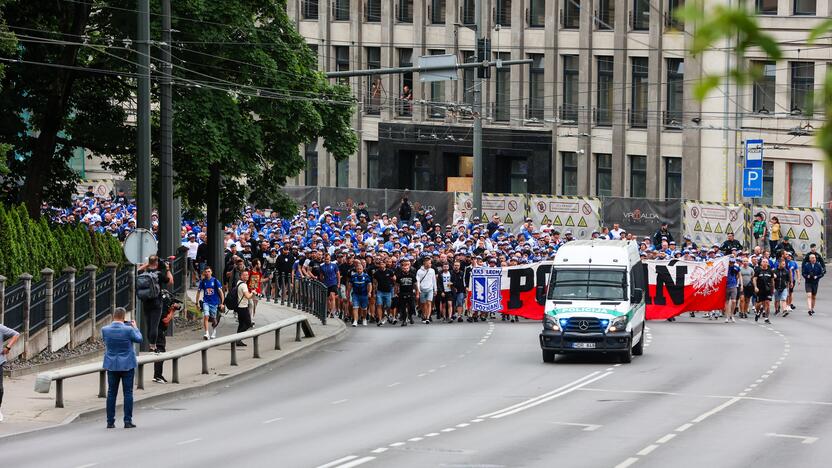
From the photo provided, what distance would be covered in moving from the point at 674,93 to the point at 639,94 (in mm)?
1637

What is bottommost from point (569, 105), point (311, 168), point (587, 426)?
point (587, 426)

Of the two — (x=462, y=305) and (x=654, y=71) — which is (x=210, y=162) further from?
(x=654, y=71)

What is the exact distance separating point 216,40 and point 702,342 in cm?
1271

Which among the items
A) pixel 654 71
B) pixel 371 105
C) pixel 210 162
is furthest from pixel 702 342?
pixel 371 105

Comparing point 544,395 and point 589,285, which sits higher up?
point 589,285

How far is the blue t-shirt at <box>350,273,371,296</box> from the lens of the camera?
36156 millimetres

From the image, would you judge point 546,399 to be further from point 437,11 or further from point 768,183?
point 437,11

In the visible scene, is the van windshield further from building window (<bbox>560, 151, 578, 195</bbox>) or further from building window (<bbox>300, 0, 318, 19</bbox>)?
building window (<bbox>300, 0, 318, 19</bbox>)

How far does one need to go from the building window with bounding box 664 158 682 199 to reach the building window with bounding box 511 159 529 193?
716 centimetres

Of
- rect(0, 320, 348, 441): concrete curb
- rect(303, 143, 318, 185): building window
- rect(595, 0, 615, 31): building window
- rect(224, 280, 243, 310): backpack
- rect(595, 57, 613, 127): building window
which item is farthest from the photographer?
rect(303, 143, 318, 185): building window

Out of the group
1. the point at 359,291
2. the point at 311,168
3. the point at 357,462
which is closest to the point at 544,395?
the point at 357,462

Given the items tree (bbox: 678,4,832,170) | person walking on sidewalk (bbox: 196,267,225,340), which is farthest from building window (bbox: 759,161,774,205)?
tree (bbox: 678,4,832,170)

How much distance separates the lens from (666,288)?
38.4 metres

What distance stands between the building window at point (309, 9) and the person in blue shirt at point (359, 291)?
3871 centimetres
